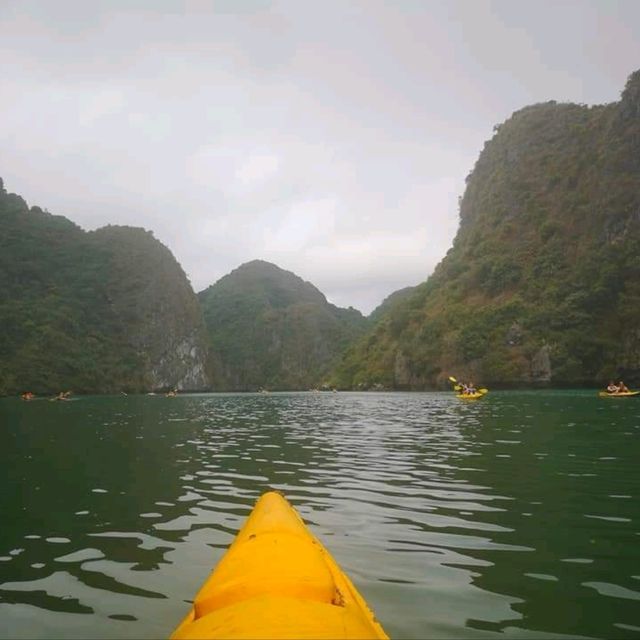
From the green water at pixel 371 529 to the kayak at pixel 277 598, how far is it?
2.99 feet

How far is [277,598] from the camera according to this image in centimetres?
369

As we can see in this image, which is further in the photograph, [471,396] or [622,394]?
[471,396]

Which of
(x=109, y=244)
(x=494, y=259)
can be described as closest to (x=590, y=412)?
(x=494, y=259)

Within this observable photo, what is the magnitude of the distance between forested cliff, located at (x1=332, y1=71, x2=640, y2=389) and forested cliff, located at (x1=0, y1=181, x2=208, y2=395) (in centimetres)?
5216

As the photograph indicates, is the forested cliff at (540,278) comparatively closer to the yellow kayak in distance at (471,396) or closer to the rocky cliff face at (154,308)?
the yellow kayak in distance at (471,396)

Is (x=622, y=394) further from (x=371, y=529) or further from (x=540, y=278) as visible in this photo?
(x=540, y=278)

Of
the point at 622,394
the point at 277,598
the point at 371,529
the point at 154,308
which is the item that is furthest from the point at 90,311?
the point at 277,598

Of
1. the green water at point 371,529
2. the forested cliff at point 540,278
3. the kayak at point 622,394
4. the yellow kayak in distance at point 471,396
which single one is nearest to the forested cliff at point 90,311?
the forested cliff at point 540,278

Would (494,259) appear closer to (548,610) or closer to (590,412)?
(590,412)

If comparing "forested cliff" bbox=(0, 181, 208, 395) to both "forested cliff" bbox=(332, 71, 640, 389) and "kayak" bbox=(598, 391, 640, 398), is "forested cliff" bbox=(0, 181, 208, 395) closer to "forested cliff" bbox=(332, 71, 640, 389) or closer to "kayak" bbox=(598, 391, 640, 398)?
"forested cliff" bbox=(332, 71, 640, 389)

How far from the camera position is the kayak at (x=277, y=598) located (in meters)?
3.30

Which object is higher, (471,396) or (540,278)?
(540,278)

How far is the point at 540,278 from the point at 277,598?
312 ft

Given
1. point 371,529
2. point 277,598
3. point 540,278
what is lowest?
point 371,529
